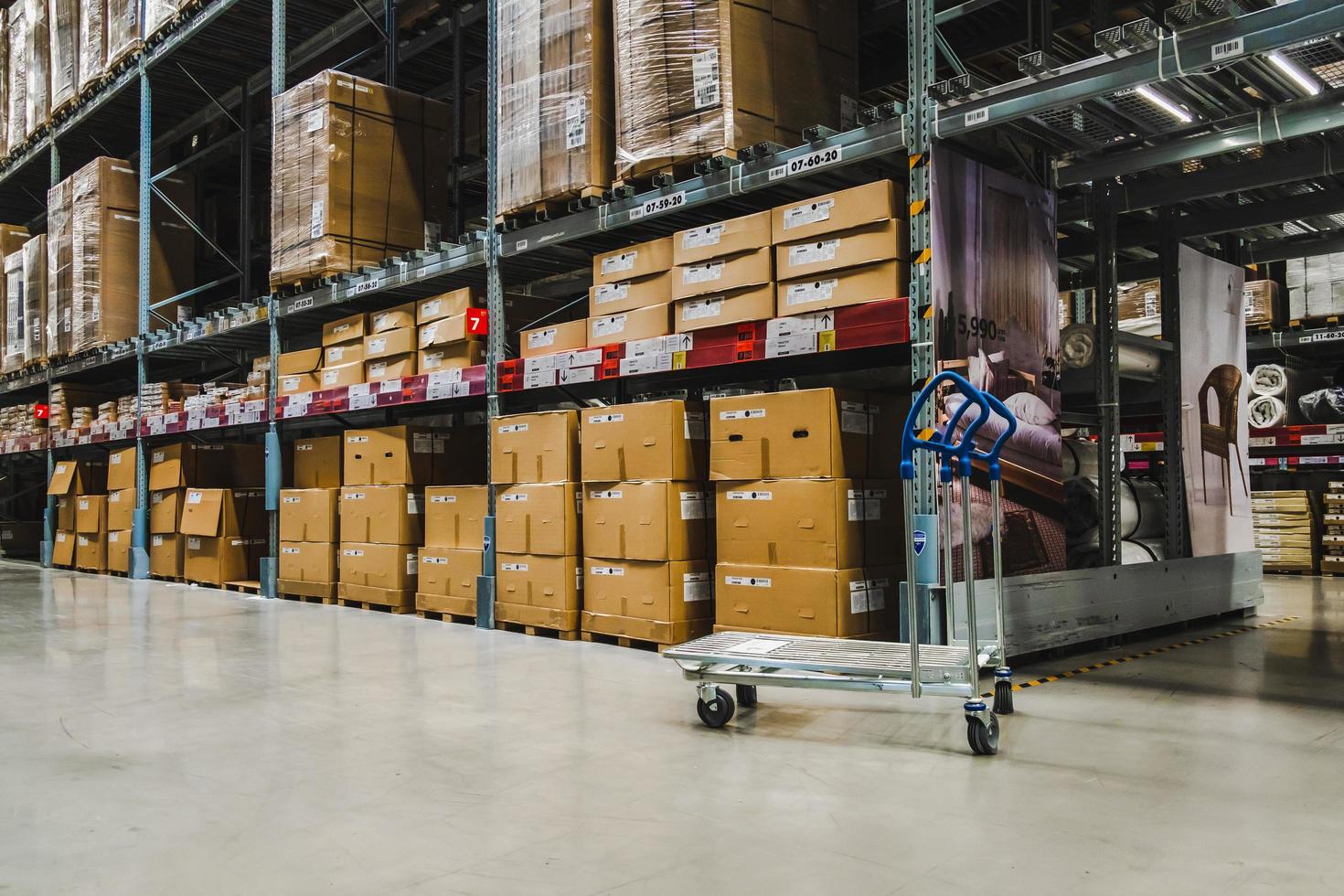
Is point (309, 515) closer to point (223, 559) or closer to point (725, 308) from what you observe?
point (223, 559)

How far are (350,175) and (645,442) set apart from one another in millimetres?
4056

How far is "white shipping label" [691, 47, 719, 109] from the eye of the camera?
17.0 ft

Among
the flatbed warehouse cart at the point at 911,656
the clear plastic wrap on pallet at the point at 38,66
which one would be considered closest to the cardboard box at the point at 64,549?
the clear plastic wrap on pallet at the point at 38,66

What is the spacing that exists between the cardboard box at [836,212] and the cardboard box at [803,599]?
165cm

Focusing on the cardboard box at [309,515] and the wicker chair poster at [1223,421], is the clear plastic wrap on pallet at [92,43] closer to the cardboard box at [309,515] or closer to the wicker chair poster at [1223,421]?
the cardboard box at [309,515]

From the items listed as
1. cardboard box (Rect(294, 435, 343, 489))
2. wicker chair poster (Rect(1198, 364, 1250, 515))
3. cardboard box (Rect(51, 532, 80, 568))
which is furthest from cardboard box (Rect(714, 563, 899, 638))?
cardboard box (Rect(51, 532, 80, 568))

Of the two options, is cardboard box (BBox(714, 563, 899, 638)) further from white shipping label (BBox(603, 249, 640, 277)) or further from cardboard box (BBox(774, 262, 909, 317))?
white shipping label (BBox(603, 249, 640, 277))

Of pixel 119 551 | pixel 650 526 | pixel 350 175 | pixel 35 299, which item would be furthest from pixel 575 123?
pixel 35 299

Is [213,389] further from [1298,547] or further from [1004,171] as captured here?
[1298,547]

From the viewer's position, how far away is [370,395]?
25.3 feet

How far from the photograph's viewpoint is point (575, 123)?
5914 millimetres

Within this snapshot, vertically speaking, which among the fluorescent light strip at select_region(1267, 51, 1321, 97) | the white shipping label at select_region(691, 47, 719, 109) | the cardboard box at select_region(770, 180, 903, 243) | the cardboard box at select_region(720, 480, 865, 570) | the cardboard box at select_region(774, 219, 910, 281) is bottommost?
the cardboard box at select_region(720, 480, 865, 570)

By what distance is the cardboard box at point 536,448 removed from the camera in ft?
20.0

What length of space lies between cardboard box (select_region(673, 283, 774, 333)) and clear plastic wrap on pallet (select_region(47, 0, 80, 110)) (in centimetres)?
1064
